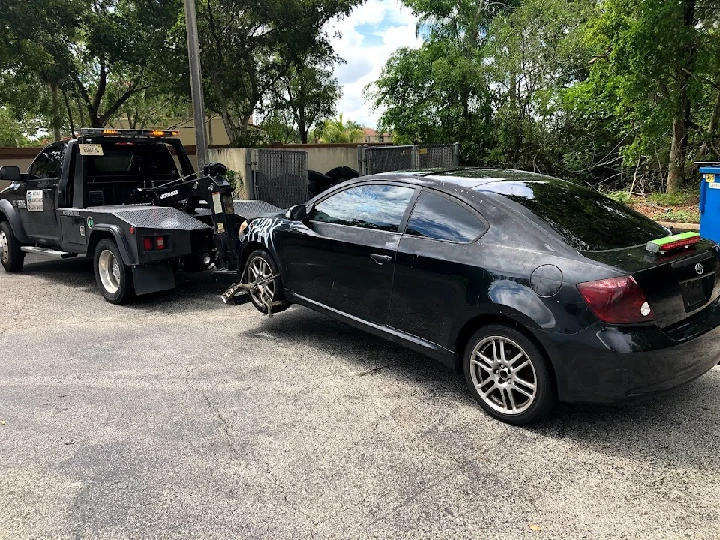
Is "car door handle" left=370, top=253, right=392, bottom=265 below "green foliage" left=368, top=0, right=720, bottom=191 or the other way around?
below

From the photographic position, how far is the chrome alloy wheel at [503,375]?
11.7 feet

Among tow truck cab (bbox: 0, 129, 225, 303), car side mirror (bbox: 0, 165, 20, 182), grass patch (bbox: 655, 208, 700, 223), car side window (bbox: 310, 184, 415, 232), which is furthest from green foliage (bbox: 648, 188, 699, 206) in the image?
car side mirror (bbox: 0, 165, 20, 182)

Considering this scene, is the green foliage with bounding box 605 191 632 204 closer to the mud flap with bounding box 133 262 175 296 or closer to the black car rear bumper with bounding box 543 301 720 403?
the mud flap with bounding box 133 262 175 296

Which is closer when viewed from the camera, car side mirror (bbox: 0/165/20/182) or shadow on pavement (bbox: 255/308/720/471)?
shadow on pavement (bbox: 255/308/720/471)

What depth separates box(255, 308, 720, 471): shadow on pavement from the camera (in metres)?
3.35

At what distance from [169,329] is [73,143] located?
3118 millimetres

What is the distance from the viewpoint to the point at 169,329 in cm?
586

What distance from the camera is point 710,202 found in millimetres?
6660

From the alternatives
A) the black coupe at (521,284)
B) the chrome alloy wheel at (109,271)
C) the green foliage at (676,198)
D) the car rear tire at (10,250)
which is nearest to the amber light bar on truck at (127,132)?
the chrome alloy wheel at (109,271)

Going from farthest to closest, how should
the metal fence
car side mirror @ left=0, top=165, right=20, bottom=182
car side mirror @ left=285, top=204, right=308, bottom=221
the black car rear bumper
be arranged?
1. the metal fence
2. car side mirror @ left=0, top=165, right=20, bottom=182
3. car side mirror @ left=285, top=204, right=308, bottom=221
4. the black car rear bumper

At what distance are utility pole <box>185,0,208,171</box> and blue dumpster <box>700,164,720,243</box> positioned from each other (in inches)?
292

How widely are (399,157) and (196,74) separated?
5.55 m

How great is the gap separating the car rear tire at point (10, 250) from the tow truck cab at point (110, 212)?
15 mm

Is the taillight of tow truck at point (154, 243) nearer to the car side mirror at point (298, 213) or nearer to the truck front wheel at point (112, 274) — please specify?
the truck front wheel at point (112, 274)
